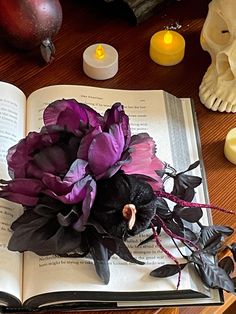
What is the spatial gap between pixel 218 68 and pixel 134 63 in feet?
0.40

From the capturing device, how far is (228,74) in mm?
955

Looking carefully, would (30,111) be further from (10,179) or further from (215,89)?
(215,89)

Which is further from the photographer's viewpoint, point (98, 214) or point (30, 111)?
point (30, 111)

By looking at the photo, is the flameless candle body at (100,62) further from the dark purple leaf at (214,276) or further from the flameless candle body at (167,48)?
the dark purple leaf at (214,276)

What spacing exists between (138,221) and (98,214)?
40mm

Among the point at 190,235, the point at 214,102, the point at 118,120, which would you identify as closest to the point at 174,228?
the point at 190,235

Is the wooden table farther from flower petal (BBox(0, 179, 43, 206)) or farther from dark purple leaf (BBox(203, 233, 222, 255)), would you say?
flower petal (BBox(0, 179, 43, 206))

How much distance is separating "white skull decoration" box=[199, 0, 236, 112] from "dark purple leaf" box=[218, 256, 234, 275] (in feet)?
0.77

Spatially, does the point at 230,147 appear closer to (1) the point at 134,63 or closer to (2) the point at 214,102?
(2) the point at 214,102

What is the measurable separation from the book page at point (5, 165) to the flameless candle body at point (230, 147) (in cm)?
24

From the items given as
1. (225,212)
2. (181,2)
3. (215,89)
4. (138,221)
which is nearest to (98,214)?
(138,221)

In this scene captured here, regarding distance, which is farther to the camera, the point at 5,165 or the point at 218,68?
the point at 218,68

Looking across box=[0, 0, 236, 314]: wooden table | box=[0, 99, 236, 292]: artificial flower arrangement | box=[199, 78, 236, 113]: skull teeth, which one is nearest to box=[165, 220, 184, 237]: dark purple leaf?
box=[0, 99, 236, 292]: artificial flower arrangement

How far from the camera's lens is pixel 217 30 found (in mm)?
969
